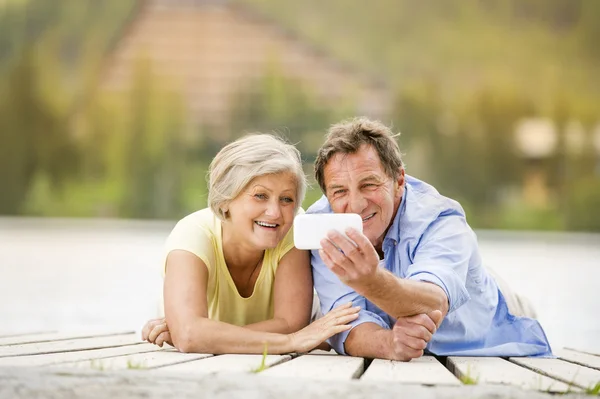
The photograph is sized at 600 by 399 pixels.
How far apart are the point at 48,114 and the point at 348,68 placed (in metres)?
5.24

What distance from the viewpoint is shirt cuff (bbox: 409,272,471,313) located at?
3.29 metres

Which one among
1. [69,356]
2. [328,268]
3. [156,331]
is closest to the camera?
[69,356]

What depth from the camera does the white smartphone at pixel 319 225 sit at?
9.76ft

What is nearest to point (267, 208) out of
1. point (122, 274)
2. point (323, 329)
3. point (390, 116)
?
point (323, 329)

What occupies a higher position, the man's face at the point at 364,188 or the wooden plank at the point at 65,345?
the man's face at the point at 364,188

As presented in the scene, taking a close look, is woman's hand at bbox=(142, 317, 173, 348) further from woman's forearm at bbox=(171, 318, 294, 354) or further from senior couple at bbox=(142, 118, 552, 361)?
woman's forearm at bbox=(171, 318, 294, 354)

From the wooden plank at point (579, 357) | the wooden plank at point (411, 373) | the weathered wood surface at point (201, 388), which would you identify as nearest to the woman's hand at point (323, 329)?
the wooden plank at point (411, 373)

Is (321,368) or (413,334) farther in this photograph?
(413,334)

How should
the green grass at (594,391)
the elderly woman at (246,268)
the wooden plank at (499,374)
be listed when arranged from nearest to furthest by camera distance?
the green grass at (594,391) < the wooden plank at (499,374) < the elderly woman at (246,268)

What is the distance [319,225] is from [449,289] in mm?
623

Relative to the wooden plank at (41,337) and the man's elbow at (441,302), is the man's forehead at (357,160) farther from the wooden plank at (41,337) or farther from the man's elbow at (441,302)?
the wooden plank at (41,337)

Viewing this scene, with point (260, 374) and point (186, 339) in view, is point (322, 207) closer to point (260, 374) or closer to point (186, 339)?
point (186, 339)

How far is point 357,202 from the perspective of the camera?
3559mm

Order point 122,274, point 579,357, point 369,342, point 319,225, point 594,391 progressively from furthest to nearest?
point 122,274
point 579,357
point 369,342
point 319,225
point 594,391
